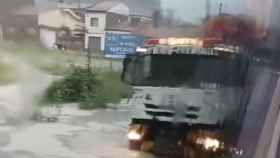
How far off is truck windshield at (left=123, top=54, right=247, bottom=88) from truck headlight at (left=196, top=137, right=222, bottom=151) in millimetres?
135

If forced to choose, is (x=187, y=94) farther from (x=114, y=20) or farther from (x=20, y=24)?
(x=20, y=24)

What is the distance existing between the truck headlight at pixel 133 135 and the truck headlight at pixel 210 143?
15 centimetres

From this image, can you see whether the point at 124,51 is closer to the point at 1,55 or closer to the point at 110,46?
the point at 110,46

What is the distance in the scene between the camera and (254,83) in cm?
97

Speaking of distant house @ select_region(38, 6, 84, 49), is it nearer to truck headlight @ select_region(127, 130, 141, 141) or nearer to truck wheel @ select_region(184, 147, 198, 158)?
truck headlight @ select_region(127, 130, 141, 141)

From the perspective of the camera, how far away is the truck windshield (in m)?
1.05

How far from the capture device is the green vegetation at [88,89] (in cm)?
104

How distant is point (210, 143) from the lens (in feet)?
Result: 3.45

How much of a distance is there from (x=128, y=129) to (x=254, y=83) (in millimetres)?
334

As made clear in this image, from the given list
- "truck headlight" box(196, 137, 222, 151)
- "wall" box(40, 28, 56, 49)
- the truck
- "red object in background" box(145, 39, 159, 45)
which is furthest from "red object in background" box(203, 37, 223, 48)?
"wall" box(40, 28, 56, 49)

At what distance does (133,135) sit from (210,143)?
19cm

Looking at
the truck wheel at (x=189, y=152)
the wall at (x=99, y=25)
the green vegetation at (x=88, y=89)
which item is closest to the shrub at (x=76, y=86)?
the green vegetation at (x=88, y=89)

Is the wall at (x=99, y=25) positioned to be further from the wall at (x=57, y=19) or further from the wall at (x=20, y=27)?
the wall at (x=20, y=27)

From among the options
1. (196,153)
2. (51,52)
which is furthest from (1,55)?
(196,153)
